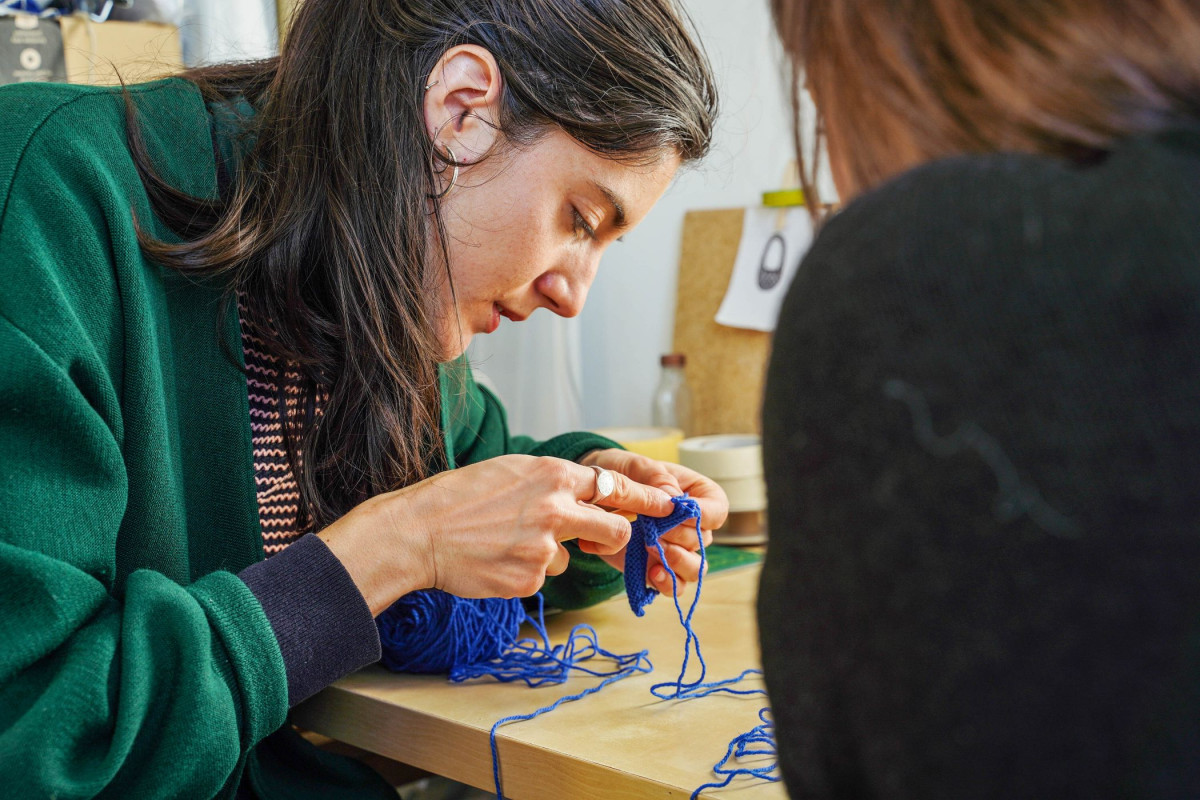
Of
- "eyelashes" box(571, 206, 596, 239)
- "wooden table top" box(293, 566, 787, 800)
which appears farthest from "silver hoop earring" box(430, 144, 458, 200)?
"wooden table top" box(293, 566, 787, 800)

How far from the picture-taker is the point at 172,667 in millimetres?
683

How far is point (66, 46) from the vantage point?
1.55 m

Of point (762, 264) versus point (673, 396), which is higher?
point (762, 264)

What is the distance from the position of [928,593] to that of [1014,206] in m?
0.13

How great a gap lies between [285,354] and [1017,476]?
735 mm

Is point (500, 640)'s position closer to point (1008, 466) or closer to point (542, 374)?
point (1008, 466)

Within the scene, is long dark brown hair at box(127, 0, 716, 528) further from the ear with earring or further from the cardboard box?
the cardboard box

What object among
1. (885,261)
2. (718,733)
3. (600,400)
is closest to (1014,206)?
(885,261)

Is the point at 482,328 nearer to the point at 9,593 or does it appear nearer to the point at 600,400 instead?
the point at 9,593

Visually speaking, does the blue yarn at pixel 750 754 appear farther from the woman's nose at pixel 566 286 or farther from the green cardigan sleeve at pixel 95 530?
the woman's nose at pixel 566 286

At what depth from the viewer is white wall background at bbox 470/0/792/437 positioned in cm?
178

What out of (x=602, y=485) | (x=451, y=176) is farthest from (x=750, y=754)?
(x=451, y=176)

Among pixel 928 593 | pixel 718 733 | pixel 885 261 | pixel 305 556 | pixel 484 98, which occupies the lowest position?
pixel 718 733

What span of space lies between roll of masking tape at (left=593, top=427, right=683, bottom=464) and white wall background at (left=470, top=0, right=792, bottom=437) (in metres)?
0.30
